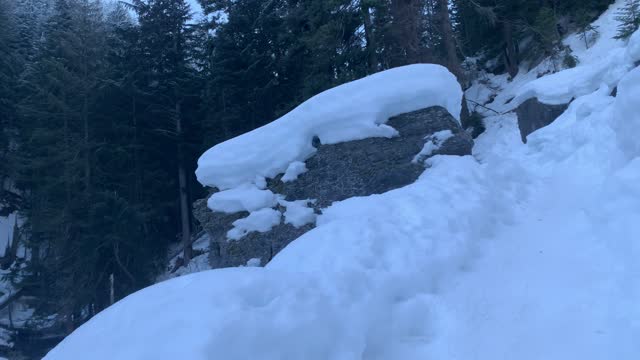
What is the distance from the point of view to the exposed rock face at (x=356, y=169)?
7.57 m

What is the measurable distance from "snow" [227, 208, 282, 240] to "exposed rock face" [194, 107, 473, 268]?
0.28 ft

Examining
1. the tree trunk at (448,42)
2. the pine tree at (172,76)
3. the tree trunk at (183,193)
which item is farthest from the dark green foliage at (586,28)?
the tree trunk at (183,193)

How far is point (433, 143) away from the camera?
25.1 ft

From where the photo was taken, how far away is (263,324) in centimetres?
314

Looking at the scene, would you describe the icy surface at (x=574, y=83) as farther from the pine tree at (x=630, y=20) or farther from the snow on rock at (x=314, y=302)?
the snow on rock at (x=314, y=302)

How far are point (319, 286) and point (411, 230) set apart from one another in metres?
1.58

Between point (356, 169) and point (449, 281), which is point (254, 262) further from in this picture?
point (449, 281)

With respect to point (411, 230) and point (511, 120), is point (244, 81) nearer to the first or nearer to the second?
point (511, 120)

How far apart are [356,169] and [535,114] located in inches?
173

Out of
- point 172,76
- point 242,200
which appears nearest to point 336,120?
point 242,200

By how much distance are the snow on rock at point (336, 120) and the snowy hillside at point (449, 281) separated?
3.73 feet

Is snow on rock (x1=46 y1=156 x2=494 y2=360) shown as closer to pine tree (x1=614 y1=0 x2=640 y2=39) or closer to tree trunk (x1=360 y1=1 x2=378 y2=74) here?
pine tree (x1=614 y1=0 x2=640 y2=39)

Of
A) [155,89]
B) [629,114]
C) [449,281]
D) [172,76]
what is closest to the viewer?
[449,281]

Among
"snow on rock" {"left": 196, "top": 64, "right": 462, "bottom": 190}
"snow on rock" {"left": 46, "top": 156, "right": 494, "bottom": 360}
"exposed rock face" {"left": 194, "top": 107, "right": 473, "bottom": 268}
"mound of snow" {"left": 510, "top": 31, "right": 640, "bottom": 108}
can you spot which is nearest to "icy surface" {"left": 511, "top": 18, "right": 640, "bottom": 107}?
"mound of snow" {"left": 510, "top": 31, "right": 640, "bottom": 108}
